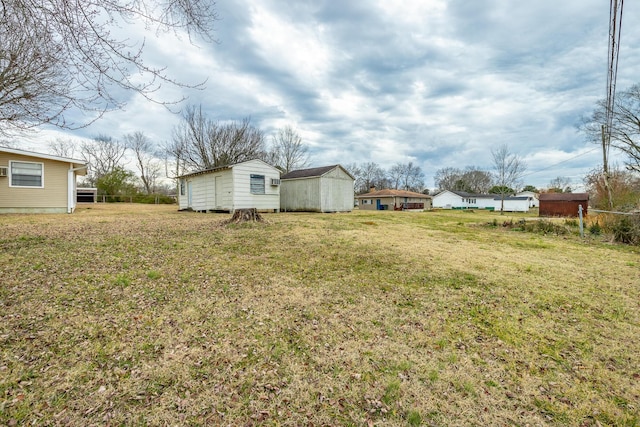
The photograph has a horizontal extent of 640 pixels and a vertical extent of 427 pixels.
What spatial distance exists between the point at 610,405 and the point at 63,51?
230 inches

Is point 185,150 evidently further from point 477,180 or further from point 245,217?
point 477,180

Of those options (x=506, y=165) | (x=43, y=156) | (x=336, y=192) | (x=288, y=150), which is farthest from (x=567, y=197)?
(x=43, y=156)

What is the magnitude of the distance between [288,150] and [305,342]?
3179 cm

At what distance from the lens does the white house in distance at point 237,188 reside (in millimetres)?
13414

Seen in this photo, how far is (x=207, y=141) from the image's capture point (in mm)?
25188

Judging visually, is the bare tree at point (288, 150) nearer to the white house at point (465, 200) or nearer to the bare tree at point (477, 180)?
the white house at point (465, 200)

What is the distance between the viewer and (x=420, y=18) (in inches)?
327

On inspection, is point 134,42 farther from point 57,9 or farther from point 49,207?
point 49,207

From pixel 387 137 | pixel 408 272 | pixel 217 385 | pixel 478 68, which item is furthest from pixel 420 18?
pixel 387 137

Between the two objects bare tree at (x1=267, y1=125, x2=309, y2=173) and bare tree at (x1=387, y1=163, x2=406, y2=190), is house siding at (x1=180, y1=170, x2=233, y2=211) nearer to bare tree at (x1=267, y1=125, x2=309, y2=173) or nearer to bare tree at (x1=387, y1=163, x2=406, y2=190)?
bare tree at (x1=267, y1=125, x2=309, y2=173)

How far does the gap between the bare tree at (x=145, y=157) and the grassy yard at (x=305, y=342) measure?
121ft

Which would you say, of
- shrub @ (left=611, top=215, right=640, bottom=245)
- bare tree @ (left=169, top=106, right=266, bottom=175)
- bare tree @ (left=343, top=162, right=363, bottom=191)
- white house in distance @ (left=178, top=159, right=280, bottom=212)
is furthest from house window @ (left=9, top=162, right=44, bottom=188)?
bare tree @ (left=343, top=162, right=363, bottom=191)

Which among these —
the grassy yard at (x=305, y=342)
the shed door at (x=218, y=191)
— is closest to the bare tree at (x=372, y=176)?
the shed door at (x=218, y=191)

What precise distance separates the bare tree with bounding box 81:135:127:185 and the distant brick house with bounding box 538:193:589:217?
4860 centimetres
